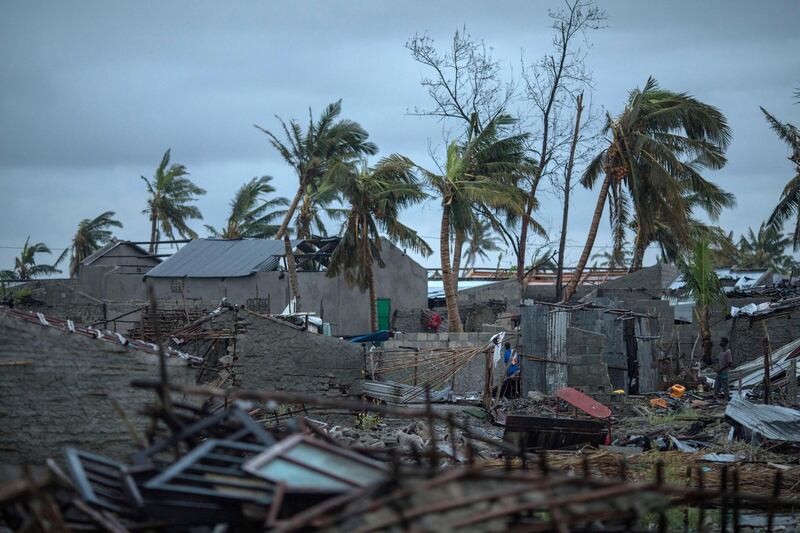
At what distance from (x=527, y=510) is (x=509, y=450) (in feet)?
4.54

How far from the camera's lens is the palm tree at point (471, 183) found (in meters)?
23.2

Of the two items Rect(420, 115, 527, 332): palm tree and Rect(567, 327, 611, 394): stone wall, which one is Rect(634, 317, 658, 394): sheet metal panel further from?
Rect(420, 115, 527, 332): palm tree

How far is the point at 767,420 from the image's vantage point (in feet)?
38.2

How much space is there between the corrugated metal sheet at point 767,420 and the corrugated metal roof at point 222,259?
18.3 meters

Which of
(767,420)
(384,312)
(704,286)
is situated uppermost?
(704,286)

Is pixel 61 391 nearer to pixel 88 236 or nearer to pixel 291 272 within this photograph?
pixel 291 272

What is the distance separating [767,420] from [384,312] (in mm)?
20116

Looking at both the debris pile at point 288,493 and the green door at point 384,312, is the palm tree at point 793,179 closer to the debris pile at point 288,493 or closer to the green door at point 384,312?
Result: the green door at point 384,312

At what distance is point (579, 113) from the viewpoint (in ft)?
101

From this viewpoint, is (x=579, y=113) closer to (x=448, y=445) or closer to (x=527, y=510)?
(x=448, y=445)

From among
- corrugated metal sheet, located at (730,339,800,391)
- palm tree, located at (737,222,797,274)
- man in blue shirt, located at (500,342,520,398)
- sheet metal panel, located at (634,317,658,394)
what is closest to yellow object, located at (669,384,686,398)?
sheet metal panel, located at (634,317,658,394)

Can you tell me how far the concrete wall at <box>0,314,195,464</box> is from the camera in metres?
8.60

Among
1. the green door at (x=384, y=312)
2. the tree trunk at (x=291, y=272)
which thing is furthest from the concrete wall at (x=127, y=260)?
the green door at (x=384, y=312)

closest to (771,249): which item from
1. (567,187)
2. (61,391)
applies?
(567,187)
